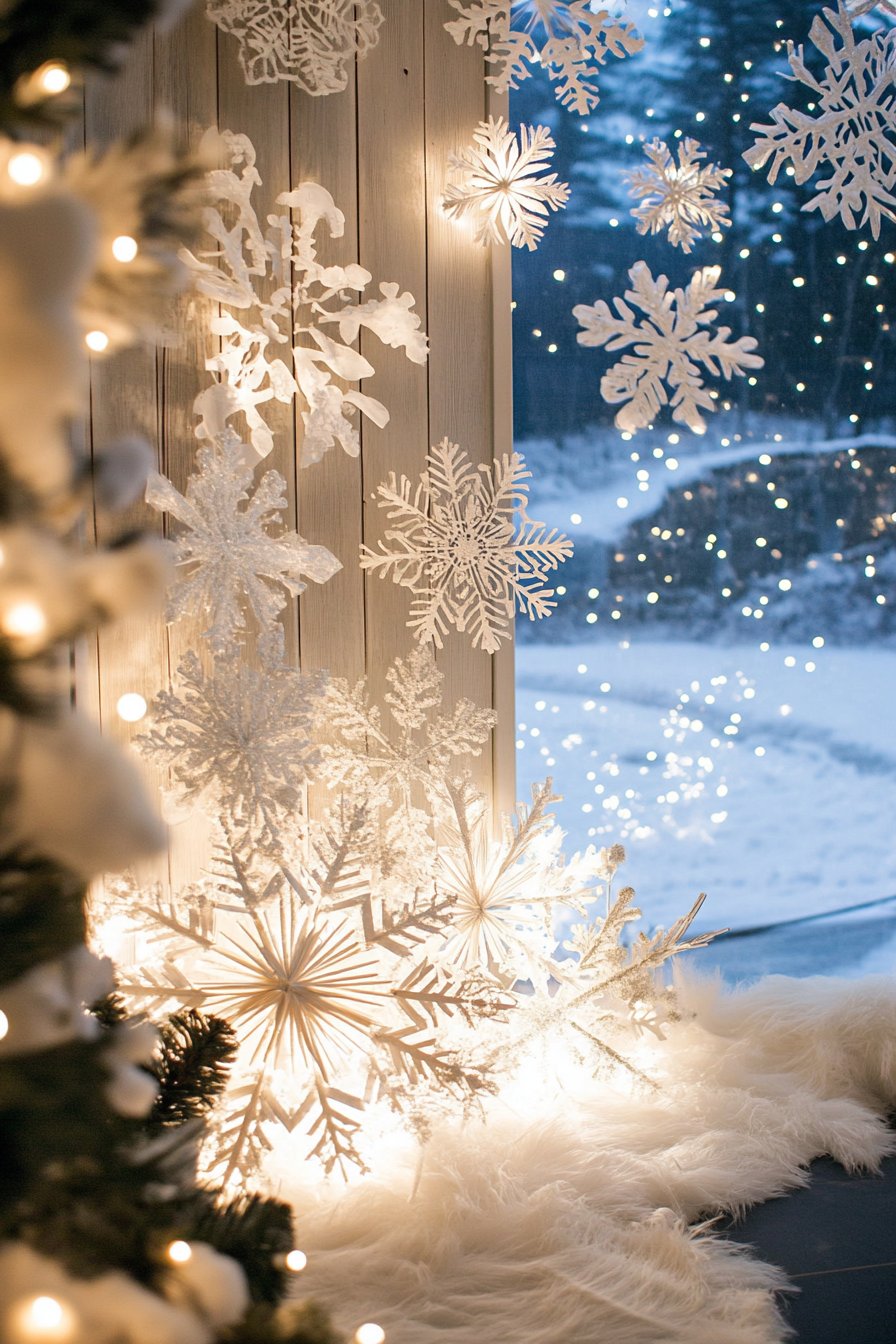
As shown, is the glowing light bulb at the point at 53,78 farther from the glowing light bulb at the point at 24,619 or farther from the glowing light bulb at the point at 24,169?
the glowing light bulb at the point at 24,619

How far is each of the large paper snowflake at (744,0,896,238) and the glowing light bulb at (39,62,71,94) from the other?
1.85 meters

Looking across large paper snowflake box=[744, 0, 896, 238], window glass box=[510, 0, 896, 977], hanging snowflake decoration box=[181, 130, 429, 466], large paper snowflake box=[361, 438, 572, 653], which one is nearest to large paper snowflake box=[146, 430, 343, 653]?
hanging snowflake decoration box=[181, 130, 429, 466]

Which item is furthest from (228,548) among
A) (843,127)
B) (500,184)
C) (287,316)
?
(843,127)

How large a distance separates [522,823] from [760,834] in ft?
2.48

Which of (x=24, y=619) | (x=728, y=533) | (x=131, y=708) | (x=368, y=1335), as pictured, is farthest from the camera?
(x=728, y=533)

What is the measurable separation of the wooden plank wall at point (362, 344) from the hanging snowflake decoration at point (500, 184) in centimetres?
5

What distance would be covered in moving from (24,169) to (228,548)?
1.14m

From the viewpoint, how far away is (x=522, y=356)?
2.02 metres

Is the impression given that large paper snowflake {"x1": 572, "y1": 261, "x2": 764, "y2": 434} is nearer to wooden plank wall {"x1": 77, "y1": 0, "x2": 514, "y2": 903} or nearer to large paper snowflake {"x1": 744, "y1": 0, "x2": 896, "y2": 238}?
wooden plank wall {"x1": 77, "y1": 0, "x2": 514, "y2": 903}

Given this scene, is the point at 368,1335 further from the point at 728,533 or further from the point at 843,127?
the point at 843,127

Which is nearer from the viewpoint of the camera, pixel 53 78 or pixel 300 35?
pixel 53 78

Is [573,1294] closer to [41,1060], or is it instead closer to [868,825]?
[41,1060]

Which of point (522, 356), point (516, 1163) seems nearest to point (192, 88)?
point (522, 356)

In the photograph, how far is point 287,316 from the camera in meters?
1.76
